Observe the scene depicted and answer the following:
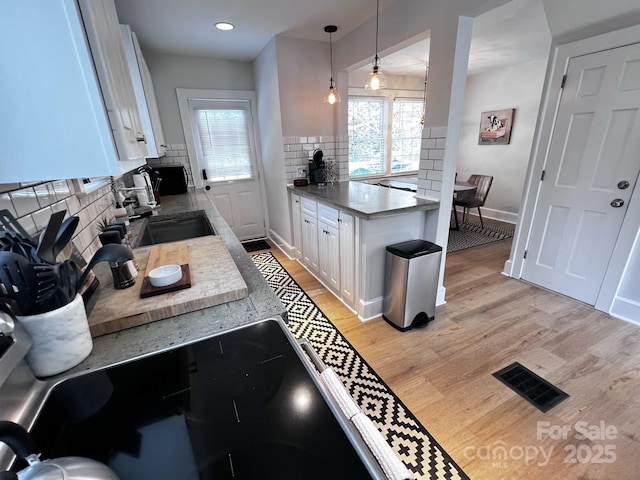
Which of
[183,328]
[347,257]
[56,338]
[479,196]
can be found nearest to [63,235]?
[56,338]

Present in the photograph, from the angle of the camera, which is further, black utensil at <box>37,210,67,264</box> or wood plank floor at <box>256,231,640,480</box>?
wood plank floor at <box>256,231,640,480</box>

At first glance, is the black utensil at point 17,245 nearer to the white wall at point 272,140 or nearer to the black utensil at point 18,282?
the black utensil at point 18,282

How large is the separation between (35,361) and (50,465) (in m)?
0.39

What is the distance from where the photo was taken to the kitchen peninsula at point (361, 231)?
2.09m

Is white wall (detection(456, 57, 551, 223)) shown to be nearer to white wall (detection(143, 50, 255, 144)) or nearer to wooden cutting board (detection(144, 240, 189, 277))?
white wall (detection(143, 50, 255, 144))

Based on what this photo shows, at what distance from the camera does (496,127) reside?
4664mm

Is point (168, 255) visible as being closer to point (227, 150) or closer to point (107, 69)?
point (107, 69)

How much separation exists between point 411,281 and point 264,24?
2615 mm

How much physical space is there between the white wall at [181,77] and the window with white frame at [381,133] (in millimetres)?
1951

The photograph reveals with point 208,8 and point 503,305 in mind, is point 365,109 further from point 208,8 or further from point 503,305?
point 503,305

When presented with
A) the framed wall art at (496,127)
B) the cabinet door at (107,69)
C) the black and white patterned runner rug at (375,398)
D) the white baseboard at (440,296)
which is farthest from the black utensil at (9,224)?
the framed wall art at (496,127)

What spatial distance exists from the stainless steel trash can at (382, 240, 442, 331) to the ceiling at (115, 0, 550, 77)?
194 centimetres

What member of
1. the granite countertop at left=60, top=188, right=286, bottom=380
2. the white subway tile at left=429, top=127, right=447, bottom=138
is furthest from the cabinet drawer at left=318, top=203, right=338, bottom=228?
the granite countertop at left=60, top=188, right=286, bottom=380

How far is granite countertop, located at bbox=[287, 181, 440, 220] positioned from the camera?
6.59ft
